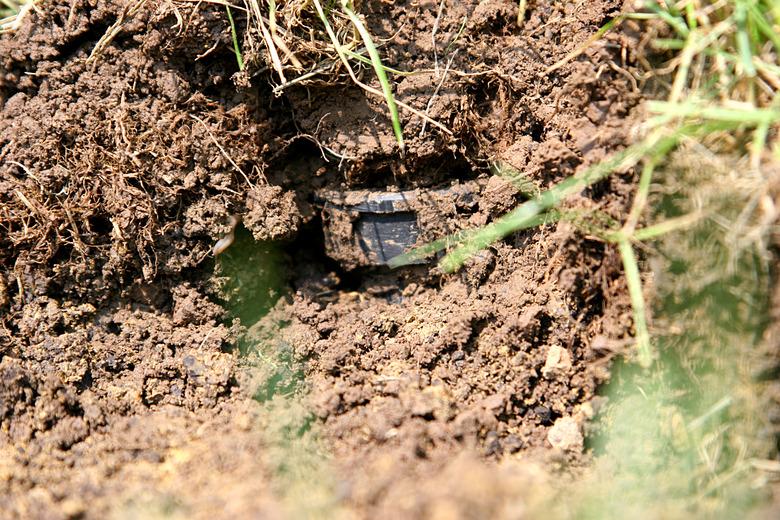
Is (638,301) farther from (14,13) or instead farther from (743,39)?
(14,13)

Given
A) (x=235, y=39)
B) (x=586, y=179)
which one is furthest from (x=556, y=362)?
(x=235, y=39)

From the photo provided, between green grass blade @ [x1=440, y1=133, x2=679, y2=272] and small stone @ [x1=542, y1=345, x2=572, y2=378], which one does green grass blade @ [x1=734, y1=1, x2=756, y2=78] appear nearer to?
green grass blade @ [x1=440, y1=133, x2=679, y2=272]

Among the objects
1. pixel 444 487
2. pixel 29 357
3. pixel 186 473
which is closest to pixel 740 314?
pixel 444 487

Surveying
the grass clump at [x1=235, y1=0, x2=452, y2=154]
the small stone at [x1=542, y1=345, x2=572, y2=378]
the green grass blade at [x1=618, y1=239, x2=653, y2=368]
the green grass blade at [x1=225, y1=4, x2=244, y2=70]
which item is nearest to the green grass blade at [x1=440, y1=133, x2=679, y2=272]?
the green grass blade at [x1=618, y1=239, x2=653, y2=368]

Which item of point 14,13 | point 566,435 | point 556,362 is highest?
point 14,13

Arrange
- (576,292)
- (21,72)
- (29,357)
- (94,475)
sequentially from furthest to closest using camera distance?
(21,72) < (29,357) < (576,292) < (94,475)

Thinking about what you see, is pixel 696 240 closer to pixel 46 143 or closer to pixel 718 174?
pixel 718 174

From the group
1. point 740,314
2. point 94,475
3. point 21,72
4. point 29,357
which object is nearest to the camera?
point 740,314

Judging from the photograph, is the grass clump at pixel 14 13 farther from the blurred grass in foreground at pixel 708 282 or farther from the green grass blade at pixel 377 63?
the blurred grass in foreground at pixel 708 282
